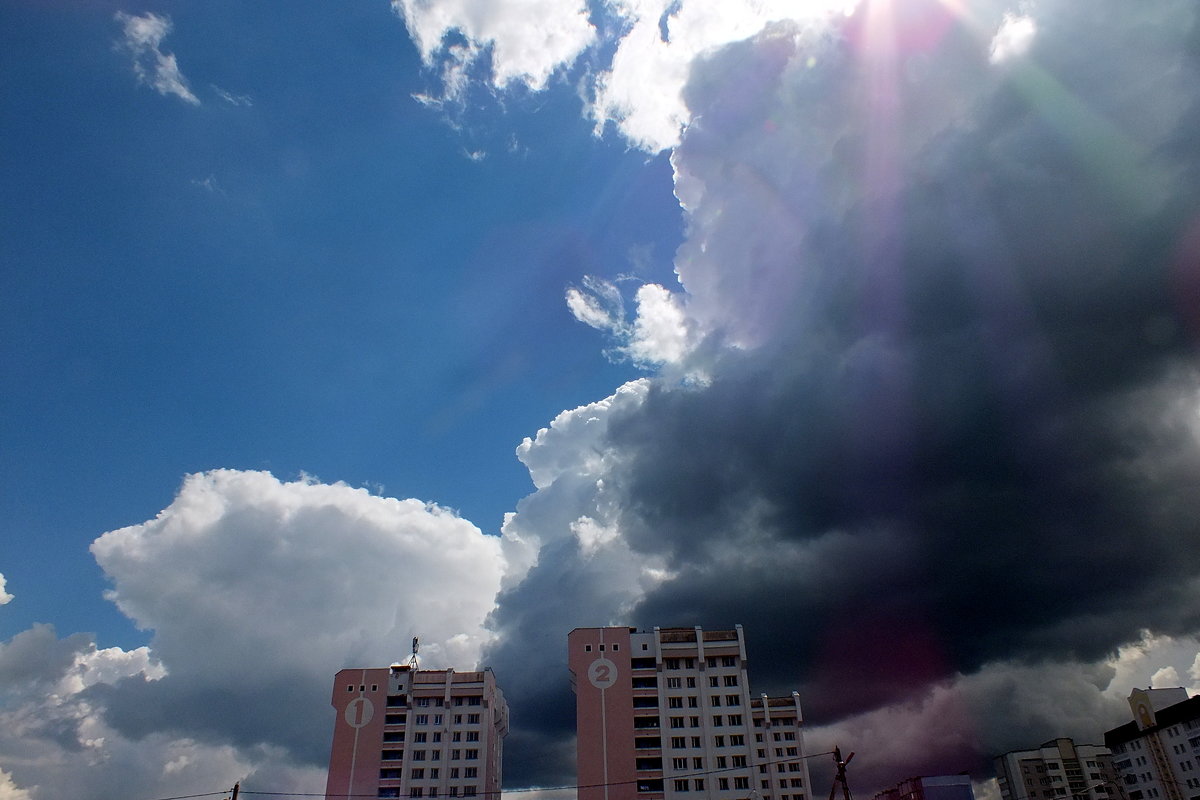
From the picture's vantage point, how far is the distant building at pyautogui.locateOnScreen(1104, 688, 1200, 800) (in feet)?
328

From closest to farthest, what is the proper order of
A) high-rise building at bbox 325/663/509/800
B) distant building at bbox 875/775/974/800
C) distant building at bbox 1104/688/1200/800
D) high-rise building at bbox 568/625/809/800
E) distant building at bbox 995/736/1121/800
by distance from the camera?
high-rise building at bbox 568/625/809/800
high-rise building at bbox 325/663/509/800
distant building at bbox 1104/688/1200/800
distant building at bbox 875/775/974/800
distant building at bbox 995/736/1121/800

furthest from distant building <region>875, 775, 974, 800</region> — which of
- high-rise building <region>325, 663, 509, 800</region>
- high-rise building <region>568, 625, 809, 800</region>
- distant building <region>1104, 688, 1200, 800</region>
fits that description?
high-rise building <region>325, 663, 509, 800</region>

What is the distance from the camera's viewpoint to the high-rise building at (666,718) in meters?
77.3

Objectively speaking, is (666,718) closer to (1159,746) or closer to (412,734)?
(412,734)

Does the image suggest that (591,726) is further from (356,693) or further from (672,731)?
(356,693)

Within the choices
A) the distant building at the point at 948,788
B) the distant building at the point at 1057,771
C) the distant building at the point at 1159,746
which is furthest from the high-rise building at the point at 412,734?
the distant building at the point at 1057,771

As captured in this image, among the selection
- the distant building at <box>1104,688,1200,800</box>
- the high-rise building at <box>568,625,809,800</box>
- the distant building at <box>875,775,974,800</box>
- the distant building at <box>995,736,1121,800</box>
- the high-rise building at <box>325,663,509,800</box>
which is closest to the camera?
the high-rise building at <box>568,625,809,800</box>

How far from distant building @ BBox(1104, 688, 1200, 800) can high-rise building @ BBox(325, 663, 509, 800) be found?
308 ft

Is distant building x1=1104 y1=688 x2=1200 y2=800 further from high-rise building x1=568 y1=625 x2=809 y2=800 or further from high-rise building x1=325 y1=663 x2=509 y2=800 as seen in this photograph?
high-rise building x1=325 y1=663 x2=509 y2=800

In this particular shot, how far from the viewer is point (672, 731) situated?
263 ft

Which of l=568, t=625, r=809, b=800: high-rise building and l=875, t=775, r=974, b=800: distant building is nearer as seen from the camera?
l=568, t=625, r=809, b=800: high-rise building

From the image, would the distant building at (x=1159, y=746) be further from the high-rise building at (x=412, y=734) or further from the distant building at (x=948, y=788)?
the high-rise building at (x=412, y=734)

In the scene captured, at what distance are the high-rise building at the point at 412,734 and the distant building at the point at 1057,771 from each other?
10761cm

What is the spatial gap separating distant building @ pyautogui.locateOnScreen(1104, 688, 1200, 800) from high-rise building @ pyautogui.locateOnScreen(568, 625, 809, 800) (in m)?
59.5
